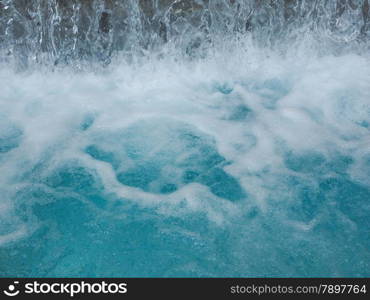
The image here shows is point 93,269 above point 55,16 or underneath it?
underneath

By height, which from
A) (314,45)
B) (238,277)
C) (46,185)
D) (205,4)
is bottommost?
(238,277)

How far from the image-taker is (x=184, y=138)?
13.2 ft

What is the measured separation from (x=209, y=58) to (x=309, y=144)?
2.22m

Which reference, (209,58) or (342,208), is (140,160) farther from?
(209,58)

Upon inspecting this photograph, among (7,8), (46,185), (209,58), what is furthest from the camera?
(209,58)

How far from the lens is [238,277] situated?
268 centimetres

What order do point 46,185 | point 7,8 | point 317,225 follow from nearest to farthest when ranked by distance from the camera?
1. point 317,225
2. point 46,185
3. point 7,8

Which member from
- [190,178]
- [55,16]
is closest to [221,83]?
[190,178]

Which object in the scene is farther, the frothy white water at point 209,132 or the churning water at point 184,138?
the frothy white water at point 209,132

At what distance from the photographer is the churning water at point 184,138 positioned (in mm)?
2881

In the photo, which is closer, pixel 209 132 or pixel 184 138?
pixel 184 138

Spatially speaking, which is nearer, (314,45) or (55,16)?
(55,16)

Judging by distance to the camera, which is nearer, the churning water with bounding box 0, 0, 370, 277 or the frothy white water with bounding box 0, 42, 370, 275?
the churning water with bounding box 0, 0, 370, 277

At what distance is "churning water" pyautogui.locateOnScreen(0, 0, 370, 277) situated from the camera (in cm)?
288
